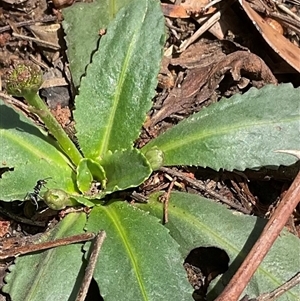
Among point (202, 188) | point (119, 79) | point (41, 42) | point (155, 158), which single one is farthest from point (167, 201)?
point (41, 42)

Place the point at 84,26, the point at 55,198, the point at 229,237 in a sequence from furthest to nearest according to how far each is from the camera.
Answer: the point at 84,26 → the point at 229,237 → the point at 55,198

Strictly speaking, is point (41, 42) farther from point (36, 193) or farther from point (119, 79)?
point (36, 193)

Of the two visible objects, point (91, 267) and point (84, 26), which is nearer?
point (91, 267)

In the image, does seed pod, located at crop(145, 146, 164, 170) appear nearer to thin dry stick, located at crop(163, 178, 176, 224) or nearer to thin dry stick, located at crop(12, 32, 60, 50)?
thin dry stick, located at crop(163, 178, 176, 224)

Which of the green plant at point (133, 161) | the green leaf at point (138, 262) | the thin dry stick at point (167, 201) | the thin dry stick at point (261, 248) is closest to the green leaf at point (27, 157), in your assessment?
the green plant at point (133, 161)

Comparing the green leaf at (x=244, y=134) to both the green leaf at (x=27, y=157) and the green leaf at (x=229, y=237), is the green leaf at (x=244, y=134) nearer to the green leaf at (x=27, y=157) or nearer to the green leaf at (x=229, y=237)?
the green leaf at (x=229, y=237)

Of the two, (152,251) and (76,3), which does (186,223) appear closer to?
(152,251)
